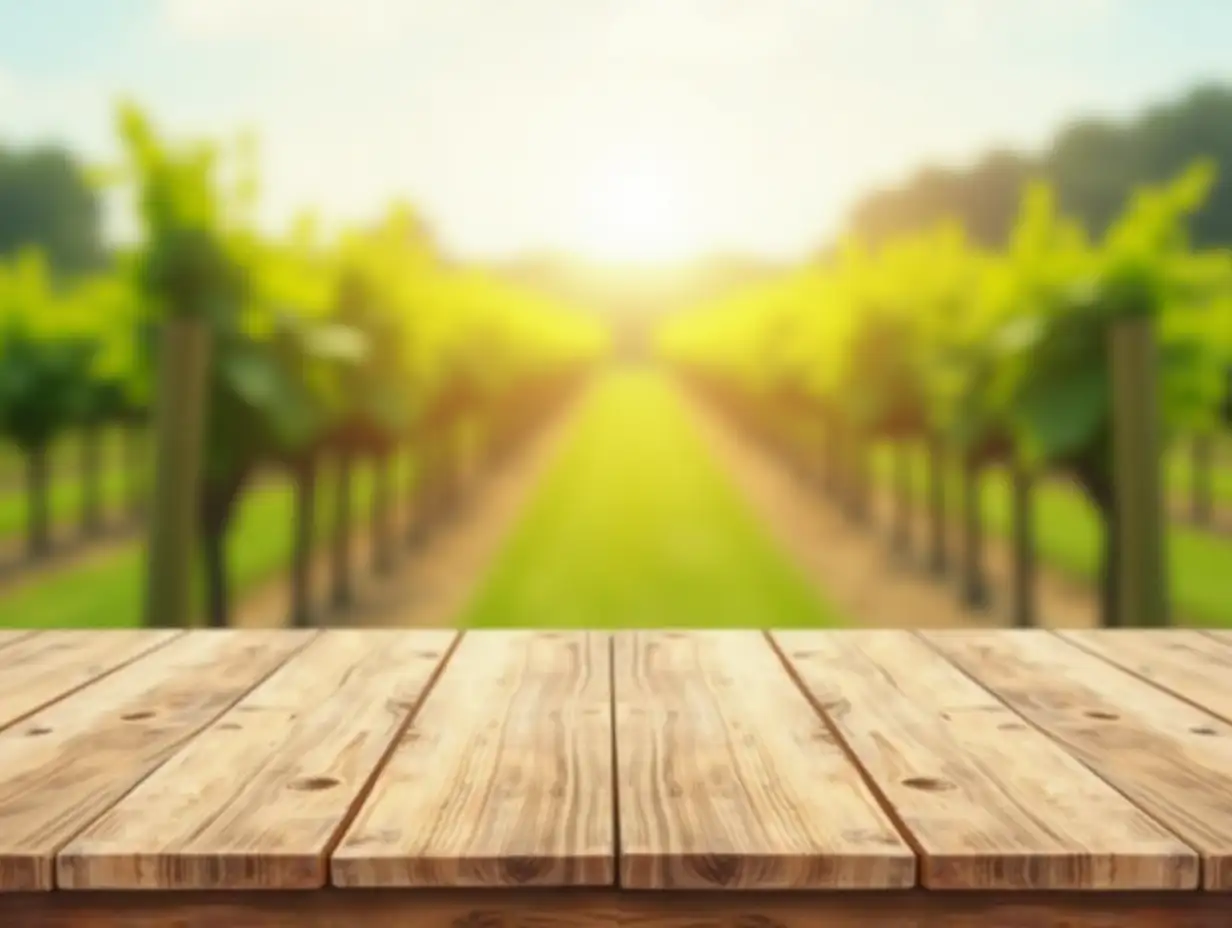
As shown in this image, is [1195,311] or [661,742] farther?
[1195,311]

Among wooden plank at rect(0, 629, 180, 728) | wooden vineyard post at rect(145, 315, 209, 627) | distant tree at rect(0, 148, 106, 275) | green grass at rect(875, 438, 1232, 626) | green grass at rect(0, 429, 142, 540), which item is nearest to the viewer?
wooden plank at rect(0, 629, 180, 728)

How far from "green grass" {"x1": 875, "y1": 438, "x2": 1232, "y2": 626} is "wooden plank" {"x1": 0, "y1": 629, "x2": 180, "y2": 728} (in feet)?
27.3

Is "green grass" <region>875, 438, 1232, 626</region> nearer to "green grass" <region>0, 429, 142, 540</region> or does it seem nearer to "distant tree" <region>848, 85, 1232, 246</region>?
"green grass" <region>0, 429, 142, 540</region>

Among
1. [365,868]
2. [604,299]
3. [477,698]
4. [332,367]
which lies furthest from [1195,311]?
[604,299]

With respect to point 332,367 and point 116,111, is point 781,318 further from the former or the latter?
point 116,111

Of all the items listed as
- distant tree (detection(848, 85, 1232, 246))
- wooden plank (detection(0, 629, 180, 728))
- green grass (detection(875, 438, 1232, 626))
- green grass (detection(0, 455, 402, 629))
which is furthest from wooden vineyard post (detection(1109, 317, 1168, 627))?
distant tree (detection(848, 85, 1232, 246))

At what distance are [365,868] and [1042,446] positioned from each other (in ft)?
26.4

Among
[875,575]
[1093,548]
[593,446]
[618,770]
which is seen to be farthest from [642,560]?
[593,446]

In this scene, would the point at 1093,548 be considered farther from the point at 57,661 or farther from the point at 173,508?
the point at 57,661

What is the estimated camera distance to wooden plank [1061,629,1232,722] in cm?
302

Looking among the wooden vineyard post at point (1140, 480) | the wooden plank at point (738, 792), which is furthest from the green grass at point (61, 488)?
the wooden plank at point (738, 792)

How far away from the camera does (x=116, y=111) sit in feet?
31.4

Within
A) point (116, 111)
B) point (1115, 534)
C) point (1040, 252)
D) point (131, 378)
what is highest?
point (116, 111)

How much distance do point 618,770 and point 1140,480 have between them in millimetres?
4072
